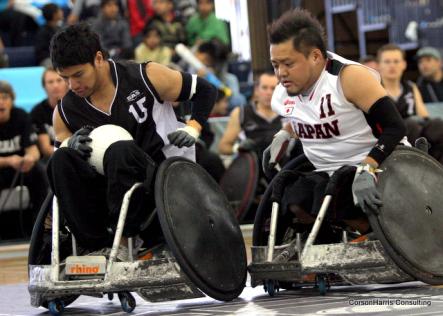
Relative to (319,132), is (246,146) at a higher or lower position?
lower

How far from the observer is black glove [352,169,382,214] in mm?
5801

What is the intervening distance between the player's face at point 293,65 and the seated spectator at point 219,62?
7909mm

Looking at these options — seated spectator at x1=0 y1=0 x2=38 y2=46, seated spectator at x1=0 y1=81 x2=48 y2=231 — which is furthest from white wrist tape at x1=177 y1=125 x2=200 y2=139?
seated spectator at x1=0 y1=0 x2=38 y2=46

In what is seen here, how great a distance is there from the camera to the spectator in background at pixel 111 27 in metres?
14.5

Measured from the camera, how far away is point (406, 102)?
11.7 m

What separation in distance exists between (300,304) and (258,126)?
6222mm

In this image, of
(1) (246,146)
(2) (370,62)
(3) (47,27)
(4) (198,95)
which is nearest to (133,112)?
(4) (198,95)

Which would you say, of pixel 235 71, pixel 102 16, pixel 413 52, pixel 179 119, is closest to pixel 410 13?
pixel 413 52

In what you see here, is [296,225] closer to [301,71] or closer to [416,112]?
A: [301,71]

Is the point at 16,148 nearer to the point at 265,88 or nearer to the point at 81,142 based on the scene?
the point at 265,88

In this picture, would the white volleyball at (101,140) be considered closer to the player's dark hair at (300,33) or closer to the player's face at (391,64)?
the player's dark hair at (300,33)

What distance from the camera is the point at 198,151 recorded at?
1164cm

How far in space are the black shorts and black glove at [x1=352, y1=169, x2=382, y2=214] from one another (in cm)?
22

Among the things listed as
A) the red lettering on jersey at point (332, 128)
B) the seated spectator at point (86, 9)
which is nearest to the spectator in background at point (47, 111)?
the seated spectator at point (86, 9)
